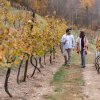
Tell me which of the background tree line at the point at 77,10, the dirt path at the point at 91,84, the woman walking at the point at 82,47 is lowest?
the dirt path at the point at 91,84

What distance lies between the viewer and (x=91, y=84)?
1512cm

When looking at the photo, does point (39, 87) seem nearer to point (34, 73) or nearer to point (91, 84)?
point (91, 84)

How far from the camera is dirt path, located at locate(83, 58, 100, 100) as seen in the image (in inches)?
511

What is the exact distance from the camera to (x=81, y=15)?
98.0m

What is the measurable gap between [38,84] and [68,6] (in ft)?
294

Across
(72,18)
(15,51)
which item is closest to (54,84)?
(15,51)

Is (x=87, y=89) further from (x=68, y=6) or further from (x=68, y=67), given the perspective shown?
(x=68, y=6)

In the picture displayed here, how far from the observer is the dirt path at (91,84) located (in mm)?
12984

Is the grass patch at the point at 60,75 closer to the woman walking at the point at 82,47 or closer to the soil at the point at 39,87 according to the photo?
the soil at the point at 39,87

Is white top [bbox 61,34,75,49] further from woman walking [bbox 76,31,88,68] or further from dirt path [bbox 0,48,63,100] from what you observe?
dirt path [bbox 0,48,63,100]

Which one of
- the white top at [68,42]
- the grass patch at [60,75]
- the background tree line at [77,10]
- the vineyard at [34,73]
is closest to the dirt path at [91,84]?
the vineyard at [34,73]

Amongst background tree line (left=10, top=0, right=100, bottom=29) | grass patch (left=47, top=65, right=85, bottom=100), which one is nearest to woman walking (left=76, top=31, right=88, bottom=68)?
grass patch (left=47, top=65, right=85, bottom=100)

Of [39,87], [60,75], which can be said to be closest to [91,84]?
[39,87]

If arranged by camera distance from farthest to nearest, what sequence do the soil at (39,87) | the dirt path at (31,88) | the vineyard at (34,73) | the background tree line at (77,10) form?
the background tree line at (77,10)
the soil at (39,87)
the dirt path at (31,88)
the vineyard at (34,73)
